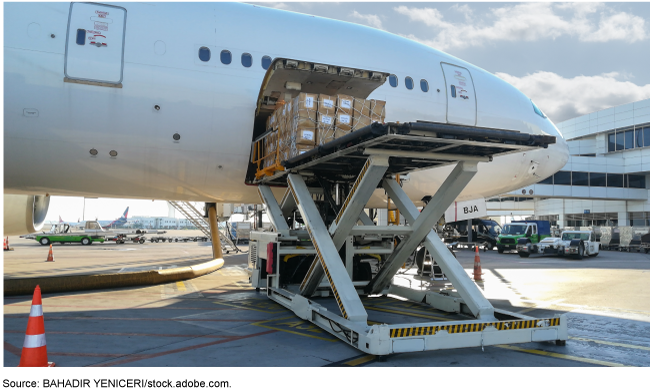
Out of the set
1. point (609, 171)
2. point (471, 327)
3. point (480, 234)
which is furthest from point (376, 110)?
point (609, 171)

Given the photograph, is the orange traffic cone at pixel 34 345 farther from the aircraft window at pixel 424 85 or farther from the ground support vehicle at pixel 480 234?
the ground support vehicle at pixel 480 234

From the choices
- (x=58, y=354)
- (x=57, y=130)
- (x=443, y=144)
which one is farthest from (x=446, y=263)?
(x=57, y=130)

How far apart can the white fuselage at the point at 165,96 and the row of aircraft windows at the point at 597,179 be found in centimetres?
3703

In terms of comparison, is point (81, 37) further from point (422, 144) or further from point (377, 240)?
point (377, 240)

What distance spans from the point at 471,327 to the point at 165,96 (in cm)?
632

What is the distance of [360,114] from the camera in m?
7.50

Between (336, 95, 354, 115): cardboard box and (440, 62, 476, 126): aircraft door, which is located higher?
(440, 62, 476, 126): aircraft door

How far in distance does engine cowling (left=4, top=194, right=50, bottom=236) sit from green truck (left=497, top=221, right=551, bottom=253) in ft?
79.8

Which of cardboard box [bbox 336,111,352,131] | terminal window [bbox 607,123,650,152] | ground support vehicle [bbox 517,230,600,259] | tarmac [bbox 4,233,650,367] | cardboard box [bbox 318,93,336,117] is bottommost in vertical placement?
tarmac [bbox 4,233,650,367]

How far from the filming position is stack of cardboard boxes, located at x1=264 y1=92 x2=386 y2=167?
7148mm

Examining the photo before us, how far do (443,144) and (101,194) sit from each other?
286 inches

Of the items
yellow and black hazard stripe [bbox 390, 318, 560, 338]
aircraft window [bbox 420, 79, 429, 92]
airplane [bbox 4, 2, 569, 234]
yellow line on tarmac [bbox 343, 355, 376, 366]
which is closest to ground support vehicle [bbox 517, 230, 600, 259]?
airplane [bbox 4, 2, 569, 234]

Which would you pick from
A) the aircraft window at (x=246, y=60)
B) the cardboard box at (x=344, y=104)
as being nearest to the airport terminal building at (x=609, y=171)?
the aircraft window at (x=246, y=60)

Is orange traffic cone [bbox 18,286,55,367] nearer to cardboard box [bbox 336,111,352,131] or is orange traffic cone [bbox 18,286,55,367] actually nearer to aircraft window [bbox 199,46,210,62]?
cardboard box [bbox 336,111,352,131]
